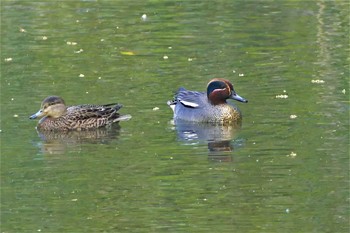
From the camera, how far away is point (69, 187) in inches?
565

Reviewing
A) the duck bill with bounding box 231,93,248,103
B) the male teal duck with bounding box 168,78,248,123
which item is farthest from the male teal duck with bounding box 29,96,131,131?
the duck bill with bounding box 231,93,248,103

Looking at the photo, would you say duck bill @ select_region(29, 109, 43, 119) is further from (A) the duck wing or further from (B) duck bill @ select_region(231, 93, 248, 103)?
(B) duck bill @ select_region(231, 93, 248, 103)

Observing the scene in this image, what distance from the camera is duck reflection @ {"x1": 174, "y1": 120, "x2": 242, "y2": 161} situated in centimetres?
1587

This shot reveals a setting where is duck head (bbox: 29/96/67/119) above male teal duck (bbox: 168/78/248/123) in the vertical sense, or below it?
above

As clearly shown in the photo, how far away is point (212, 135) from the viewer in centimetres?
1712

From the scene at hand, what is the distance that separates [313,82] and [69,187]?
5.87 meters

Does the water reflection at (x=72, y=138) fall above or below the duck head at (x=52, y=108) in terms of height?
below

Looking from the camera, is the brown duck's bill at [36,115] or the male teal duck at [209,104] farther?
the male teal duck at [209,104]

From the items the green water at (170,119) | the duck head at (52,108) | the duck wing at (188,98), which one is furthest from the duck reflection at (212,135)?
the duck head at (52,108)

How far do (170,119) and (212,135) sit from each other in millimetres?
987

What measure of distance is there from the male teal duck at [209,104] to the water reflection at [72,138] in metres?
0.95

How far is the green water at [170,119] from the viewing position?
526 inches

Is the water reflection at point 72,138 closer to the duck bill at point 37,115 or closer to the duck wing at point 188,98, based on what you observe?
the duck bill at point 37,115

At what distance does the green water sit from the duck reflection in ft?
0.13
